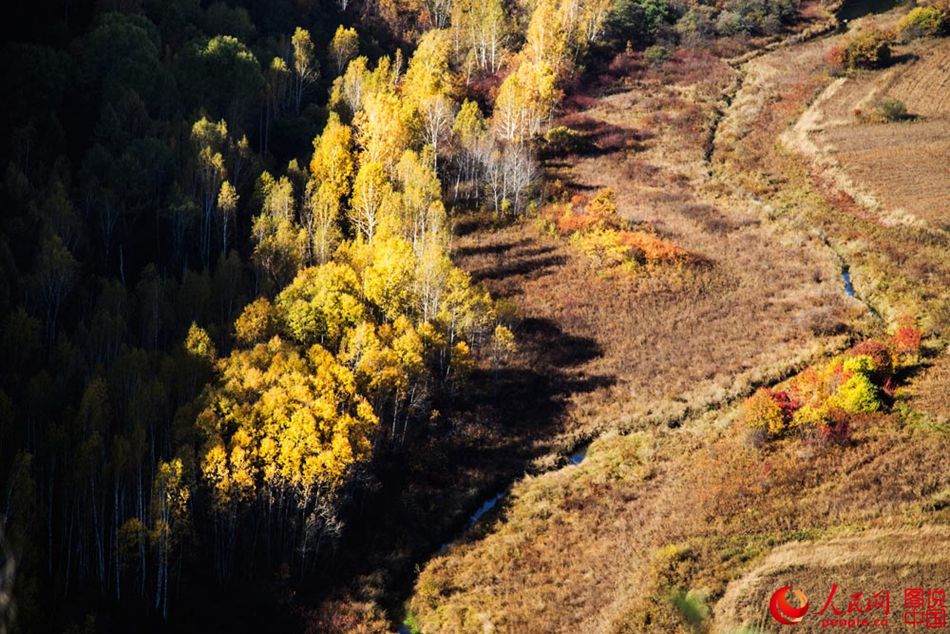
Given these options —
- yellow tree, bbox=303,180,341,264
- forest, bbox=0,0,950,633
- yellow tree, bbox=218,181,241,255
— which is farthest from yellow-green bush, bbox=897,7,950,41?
yellow tree, bbox=218,181,241,255

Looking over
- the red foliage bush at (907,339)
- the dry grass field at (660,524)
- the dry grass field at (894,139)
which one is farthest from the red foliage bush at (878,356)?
the dry grass field at (894,139)

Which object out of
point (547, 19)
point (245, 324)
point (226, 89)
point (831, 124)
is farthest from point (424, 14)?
point (245, 324)

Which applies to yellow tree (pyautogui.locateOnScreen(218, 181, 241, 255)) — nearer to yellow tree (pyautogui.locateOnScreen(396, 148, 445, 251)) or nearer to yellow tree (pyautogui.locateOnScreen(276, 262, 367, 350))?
yellow tree (pyautogui.locateOnScreen(276, 262, 367, 350))

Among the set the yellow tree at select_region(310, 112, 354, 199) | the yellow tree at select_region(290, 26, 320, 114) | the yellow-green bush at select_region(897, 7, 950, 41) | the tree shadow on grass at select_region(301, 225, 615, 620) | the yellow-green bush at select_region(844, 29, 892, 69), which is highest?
the yellow-green bush at select_region(897, 7, 950, 41)

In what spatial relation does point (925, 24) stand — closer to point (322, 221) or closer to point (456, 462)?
point (322, 221)

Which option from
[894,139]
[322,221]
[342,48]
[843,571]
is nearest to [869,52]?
[894,139]

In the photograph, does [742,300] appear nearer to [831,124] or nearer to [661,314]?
[661,314]

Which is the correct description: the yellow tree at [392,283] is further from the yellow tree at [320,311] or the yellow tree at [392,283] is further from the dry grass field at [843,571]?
the dry grass field at [843,571]
